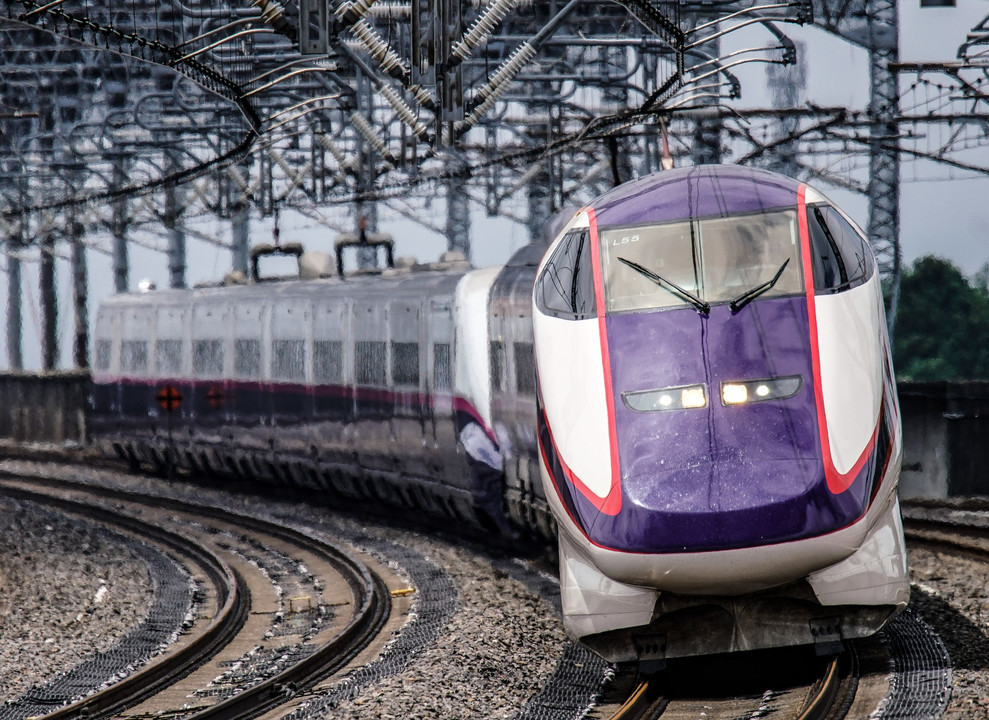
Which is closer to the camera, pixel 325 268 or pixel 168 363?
pixel 325 268

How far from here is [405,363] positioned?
1912 cm

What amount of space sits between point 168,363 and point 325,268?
4704 mm

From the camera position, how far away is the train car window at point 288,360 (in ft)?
74.8

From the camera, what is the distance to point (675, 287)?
1043 cm

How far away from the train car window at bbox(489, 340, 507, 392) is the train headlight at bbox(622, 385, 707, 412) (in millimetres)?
4699

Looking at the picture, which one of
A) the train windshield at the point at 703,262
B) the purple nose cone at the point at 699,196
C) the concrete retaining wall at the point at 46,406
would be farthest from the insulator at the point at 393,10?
the concrete retaining wall at the point at 46,406

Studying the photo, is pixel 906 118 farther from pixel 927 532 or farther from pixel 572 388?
pixel 572 388

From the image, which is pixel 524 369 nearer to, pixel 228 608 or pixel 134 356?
pixel 228 608

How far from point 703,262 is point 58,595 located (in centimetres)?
874

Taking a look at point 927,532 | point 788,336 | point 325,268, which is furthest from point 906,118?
point 788,336

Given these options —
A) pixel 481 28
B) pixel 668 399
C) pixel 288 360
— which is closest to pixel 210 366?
pixel 288 360

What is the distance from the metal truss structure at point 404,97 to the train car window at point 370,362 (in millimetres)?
2623

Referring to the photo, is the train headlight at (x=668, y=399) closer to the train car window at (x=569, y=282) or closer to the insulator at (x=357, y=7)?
the train car window at (x=569, y=282)

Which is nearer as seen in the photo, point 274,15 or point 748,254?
point 748,254
